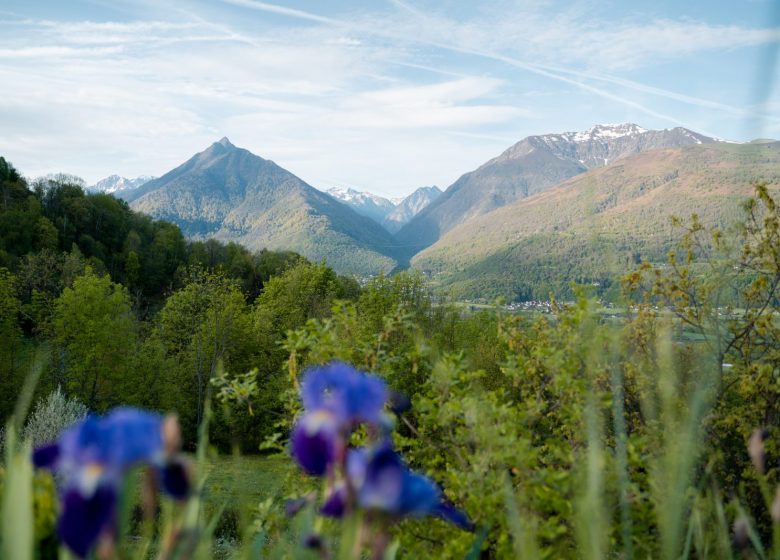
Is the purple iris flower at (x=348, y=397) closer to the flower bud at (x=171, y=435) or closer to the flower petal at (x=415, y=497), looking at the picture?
the flower petal at (x=415, y=497)

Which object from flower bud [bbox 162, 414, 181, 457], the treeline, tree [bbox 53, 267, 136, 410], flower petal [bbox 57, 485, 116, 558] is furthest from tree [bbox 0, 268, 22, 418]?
flower bud [bbox 162, 414, 181, 457]

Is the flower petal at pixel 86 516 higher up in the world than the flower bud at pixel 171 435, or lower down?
lower down

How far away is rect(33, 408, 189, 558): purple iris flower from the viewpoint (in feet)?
3.14

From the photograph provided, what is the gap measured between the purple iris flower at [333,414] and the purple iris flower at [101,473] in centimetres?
25

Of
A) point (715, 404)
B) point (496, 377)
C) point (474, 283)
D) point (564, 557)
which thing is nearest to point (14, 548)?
point (564, 557)

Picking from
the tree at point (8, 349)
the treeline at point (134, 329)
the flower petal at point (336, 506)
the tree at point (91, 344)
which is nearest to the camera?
the flower petal at point (336, 506)

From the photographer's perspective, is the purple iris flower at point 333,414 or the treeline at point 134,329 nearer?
the purple iris flower at point 333,414

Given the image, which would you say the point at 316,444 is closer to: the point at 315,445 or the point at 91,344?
the point at 315,445

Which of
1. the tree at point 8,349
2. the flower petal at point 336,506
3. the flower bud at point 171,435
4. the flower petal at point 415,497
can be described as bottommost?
the tree at point 8,349

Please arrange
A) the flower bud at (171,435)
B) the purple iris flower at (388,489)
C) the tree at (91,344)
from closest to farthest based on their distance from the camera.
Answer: the flower bud at (171,435) < the purple iris flower at (388,489) < the tree at (91,344)

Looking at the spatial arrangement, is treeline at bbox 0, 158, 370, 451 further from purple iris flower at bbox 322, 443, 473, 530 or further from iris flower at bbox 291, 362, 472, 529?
purple iris flower at bbox 322, 443, 473, 530

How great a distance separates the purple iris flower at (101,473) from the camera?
3.14 feet

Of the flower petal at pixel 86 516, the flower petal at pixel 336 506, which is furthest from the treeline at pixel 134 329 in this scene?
the flower petal at pixel 86 516

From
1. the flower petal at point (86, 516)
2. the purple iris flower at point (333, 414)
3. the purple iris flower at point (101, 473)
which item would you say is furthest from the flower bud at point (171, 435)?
the purple iris flower at point (333, 414)
